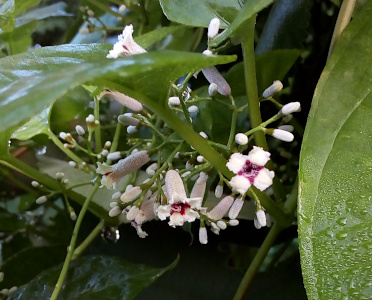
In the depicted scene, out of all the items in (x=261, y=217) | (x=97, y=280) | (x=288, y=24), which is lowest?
(x=97, y=280)

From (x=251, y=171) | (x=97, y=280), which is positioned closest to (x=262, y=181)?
(x=251, y=171)

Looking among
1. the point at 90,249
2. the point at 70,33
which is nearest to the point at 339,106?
the point at 90,249

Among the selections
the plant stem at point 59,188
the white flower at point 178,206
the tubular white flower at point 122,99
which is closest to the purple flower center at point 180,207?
the white flower at point 178,206

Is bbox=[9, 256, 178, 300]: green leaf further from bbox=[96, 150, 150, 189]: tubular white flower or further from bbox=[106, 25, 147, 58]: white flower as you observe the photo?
bbox=[106, 25, 147, 58]: white flower

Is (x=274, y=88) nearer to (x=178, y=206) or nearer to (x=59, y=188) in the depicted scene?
(x=178, y=206)

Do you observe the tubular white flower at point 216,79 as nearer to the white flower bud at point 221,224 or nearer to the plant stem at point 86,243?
the white flower bud at point 221,224

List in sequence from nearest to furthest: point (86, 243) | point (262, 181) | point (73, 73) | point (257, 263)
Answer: point (73, 73) < point (262, 181) < point (257, 263) < point (86, 243)

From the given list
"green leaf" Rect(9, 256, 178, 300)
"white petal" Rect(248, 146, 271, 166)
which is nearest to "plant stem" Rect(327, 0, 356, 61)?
"white petal" Rect(248, 146, 271, 166)

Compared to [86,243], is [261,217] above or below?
above
